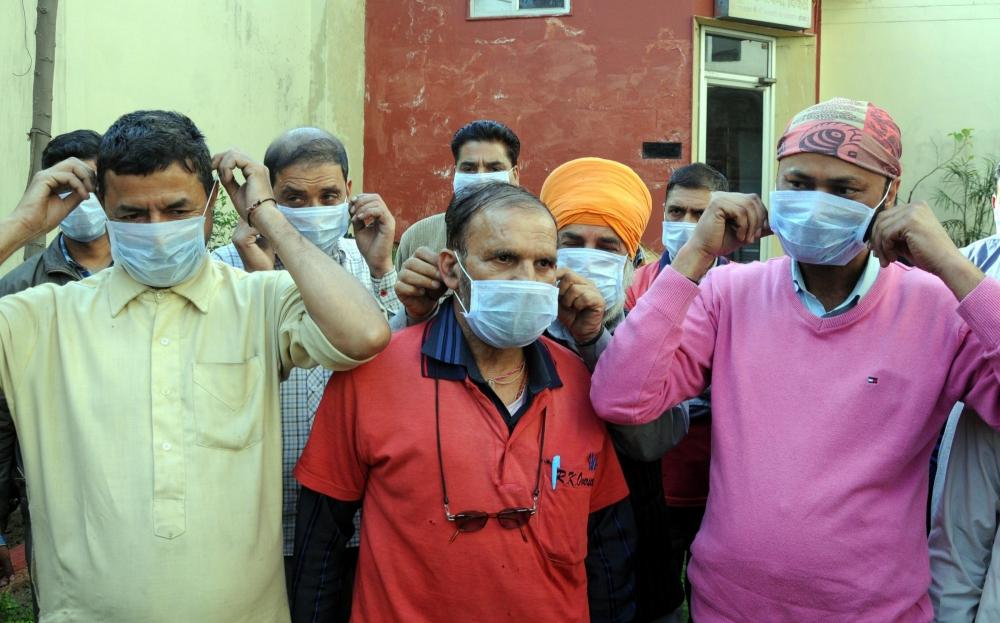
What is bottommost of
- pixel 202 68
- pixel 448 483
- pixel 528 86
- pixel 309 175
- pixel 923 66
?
pixel 448 483

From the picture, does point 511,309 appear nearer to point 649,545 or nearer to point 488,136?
point 649,545

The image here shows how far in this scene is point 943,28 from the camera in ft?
40.4

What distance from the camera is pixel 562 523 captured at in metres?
2.43

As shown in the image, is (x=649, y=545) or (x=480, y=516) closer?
(x=480, y=516)

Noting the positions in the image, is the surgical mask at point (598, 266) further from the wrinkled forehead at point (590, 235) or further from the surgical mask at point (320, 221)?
the surgical mask at point (320, 221)

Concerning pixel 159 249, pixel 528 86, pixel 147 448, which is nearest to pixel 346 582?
pixel 147 448

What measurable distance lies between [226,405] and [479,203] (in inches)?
33.8

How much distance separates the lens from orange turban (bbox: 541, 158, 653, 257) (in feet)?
10.6

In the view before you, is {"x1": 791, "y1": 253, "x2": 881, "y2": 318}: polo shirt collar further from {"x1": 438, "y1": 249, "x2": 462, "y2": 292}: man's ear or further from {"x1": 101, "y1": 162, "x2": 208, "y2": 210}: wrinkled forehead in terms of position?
{"x1": 101, "y1": 162, "x2": 208, "y2": 210}: wrinkled forehead

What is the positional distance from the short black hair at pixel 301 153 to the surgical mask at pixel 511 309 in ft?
4.34


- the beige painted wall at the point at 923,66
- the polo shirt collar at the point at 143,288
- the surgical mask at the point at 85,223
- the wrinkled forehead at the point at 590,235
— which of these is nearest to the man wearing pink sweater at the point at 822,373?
the wrinkled forehead at the point at 590,235

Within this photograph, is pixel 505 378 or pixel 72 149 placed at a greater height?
pixel 72 149

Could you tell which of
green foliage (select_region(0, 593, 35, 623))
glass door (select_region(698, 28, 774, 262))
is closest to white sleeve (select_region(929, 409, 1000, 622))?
green foliage (select_region(0, 593, 35, 623))

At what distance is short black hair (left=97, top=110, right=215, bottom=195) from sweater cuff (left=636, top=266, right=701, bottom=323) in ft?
4.05
